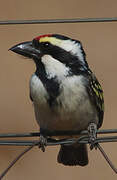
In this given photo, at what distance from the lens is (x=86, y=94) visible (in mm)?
5500

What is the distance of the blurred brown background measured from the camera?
6734 mm

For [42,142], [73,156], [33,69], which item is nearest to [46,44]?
[42,142]

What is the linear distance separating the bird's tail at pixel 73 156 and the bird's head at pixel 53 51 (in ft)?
2.37

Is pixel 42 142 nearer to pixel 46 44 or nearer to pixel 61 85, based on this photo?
pixel 61 85

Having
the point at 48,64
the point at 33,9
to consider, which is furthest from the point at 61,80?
the point at 33,9

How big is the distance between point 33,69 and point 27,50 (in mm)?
1401

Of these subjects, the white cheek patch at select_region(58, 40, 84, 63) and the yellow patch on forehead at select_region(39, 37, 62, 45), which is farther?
the white cheek patch at select_region(58, 40, 84, 63)

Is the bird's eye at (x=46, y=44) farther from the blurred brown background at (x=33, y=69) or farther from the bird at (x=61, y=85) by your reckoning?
the blurred brown background at (x=33, y=69)

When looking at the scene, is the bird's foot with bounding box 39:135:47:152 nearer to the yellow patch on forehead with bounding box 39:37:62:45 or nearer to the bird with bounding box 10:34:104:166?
the bird with bounding box 10:34:104:166

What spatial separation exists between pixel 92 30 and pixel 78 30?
13 cm

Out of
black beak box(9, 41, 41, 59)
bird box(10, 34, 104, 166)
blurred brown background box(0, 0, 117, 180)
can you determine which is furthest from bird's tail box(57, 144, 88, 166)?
black beak box(9, 41, 41, 59)

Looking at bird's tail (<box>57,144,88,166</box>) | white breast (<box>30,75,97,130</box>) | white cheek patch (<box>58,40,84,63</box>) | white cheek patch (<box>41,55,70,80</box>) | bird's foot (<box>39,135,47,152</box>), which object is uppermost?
white cheek patch (<box>58,40,84,63</box>)

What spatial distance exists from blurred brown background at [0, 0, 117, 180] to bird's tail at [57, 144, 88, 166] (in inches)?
25.7

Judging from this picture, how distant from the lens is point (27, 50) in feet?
17.7
